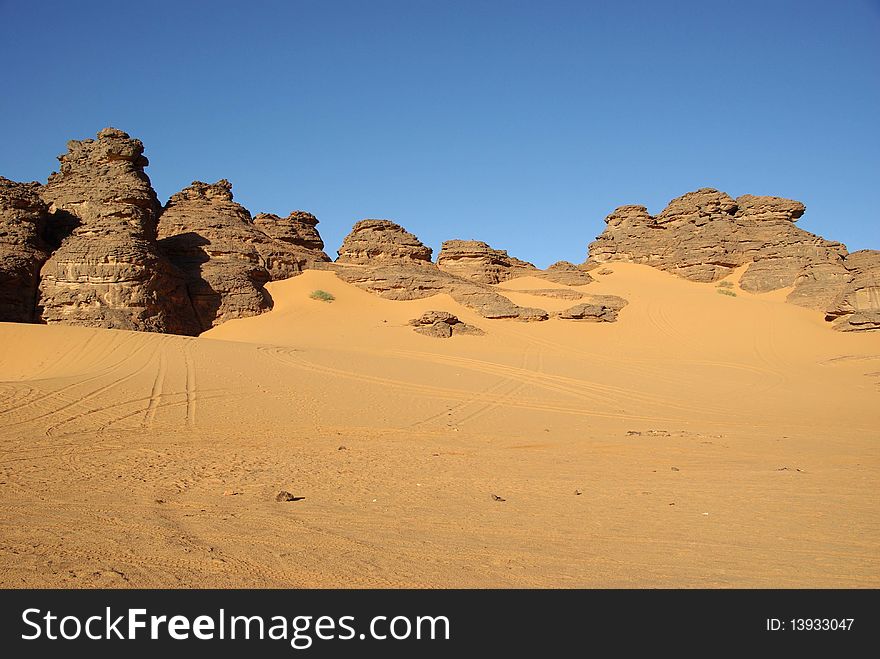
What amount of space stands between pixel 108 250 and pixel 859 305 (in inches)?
1221

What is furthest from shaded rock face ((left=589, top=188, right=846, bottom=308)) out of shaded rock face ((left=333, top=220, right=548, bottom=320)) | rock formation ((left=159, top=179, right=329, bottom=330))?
rock formation ((left=159, top=179, right=329, bottom=330))

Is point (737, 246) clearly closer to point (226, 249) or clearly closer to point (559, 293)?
point (559, 293)

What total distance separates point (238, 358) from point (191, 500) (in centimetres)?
1094

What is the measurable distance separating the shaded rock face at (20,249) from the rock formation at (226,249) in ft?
16.9

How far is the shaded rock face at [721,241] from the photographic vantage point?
35.1 metres

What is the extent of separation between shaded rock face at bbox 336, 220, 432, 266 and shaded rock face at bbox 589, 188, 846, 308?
59.0 feet

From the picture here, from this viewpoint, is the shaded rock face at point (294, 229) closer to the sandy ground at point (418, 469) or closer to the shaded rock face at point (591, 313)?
the shaded rock face at point (591, 313)

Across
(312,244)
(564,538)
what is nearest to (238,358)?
(564,538)

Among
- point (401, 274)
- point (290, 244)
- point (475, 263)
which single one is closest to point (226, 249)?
point (290, 244)

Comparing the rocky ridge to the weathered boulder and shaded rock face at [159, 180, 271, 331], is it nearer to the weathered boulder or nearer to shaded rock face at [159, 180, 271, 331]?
the weathered boulder

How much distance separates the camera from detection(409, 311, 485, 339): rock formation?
23.1 meters

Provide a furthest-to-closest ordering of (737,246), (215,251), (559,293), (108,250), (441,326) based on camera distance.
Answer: (737,246)
(559,293)
(215,251)
(441,326)
(108,250)

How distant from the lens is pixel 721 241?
39344 mm

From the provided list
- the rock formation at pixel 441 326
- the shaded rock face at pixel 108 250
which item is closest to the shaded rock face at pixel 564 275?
the rock formation at pixel 441 326
